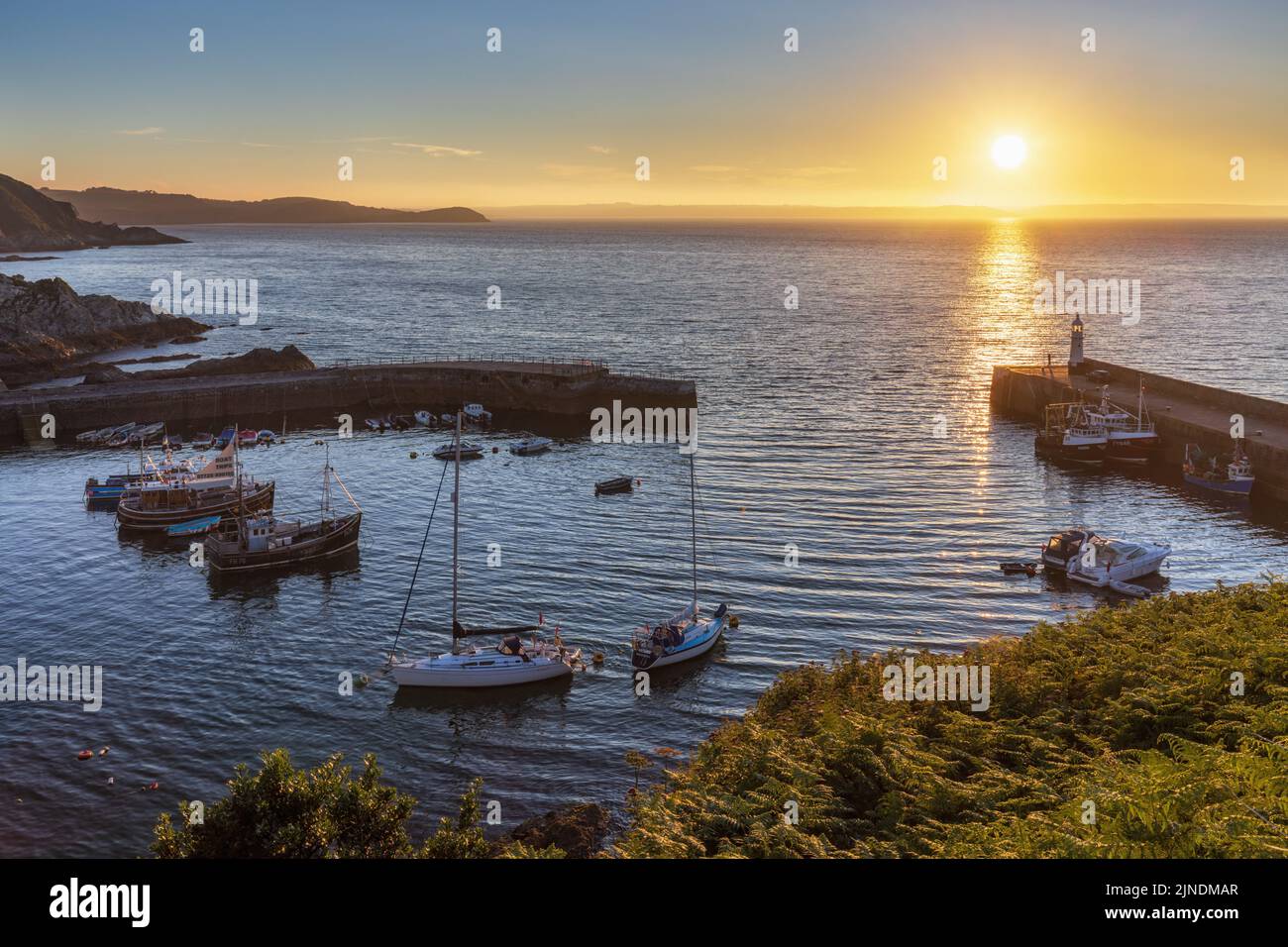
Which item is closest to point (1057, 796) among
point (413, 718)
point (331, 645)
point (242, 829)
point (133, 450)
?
point (242, 829)

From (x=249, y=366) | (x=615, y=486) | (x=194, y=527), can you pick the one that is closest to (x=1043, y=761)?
(x=615, y=486)

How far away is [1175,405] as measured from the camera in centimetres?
8244

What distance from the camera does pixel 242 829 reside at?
1838 cm

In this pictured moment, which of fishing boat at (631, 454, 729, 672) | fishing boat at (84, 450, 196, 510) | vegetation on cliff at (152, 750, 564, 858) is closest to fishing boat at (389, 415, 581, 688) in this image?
fishing boat at (631, 454, 729, 672)

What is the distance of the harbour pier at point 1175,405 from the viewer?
6656 cm

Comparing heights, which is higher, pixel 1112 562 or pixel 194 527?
pixel 194 527

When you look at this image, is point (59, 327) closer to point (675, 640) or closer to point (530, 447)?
point (530, 447)

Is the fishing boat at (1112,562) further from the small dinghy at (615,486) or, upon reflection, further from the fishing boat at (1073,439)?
the small dinghy at (615,486)

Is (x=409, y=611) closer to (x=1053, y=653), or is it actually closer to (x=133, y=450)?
(x=1053, y=653)

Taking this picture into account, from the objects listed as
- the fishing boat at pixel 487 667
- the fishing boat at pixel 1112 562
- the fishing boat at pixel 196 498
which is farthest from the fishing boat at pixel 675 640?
the fishing boat at pixel 196 498

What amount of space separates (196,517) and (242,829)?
49134 mm

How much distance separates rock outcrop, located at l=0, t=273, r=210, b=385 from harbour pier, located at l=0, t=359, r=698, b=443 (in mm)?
22129

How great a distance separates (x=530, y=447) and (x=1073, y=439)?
3976 centimetres

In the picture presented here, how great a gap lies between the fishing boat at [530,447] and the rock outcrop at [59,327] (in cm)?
5973
